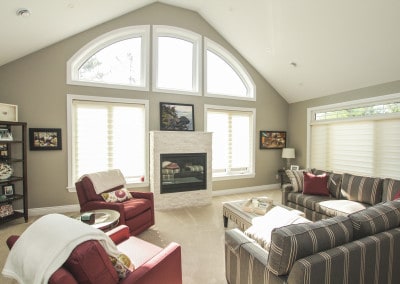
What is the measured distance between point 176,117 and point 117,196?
224cm

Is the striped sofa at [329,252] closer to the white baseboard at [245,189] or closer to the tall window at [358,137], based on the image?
the tall window at [358,137]

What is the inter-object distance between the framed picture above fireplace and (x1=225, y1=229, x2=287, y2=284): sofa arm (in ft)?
10.7

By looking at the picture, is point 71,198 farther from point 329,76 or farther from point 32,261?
point 329,76

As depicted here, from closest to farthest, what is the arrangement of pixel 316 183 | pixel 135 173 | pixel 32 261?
pixel 32 261, pixel 316 183, pixel 135 173

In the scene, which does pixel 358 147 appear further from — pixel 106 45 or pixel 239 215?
pixel 106 45

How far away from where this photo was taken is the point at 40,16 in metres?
3.08

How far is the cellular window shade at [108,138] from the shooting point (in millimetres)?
4230

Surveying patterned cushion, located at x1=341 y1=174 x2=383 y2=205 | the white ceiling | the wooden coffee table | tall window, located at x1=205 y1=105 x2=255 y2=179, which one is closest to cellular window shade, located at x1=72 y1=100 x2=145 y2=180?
the white ceiling

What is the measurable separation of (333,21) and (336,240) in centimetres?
366

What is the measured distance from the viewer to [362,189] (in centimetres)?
334

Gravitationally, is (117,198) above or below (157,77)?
below

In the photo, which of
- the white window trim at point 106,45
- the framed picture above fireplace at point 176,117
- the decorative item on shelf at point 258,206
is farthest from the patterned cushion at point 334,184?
the white window trim at point 106,45

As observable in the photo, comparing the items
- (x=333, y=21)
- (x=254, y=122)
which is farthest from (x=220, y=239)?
(x=333, y=21)

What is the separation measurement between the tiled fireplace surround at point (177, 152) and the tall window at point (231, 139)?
58cm
